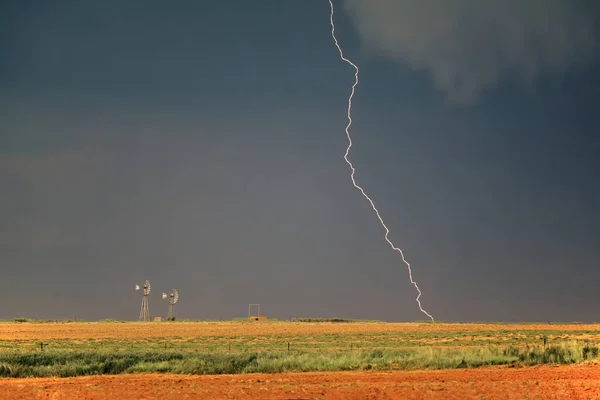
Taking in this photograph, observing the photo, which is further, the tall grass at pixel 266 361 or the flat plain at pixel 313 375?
the tall grass at pixel 266 361

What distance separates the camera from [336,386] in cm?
2477

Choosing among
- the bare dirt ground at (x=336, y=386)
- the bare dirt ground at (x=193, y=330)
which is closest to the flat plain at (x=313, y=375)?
the bare dirt ground at (x=336, y=386)

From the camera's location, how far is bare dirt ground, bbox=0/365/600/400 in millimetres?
22828

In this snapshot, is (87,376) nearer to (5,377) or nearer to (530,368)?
(5,377)

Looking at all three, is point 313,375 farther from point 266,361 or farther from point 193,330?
point 193,330

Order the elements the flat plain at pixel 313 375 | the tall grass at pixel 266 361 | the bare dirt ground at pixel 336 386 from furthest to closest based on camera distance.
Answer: the tall grass at pixel 266 361 < the flat plain at pixel 313 375 < the bare dirt ground at pixel 336 386

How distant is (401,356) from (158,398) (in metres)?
15.3

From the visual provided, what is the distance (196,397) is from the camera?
900 inches

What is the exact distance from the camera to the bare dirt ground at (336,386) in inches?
899

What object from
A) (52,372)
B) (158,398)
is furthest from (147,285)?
(158,398)

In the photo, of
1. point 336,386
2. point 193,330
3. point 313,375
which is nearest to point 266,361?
point 313,375

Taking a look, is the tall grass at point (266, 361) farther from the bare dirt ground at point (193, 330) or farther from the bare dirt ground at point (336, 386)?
the bare dirt ground at point (193, 330)

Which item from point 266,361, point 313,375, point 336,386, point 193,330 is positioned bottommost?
point 336,386

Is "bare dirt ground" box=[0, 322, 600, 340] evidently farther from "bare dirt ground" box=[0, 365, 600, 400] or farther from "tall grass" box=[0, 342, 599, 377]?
"bare dirt ground" box=[0, 365, 600, 400]
